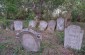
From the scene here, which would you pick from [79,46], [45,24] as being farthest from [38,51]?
[45,24]

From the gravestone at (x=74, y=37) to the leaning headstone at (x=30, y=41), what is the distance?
805 millimetres

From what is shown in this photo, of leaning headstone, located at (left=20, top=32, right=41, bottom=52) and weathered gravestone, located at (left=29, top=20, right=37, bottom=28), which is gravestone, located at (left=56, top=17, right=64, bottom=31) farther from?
leaning headstone, located at (left=20, top=32, right=41, bottom=52)

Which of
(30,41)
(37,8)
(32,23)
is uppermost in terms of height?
(37,8)

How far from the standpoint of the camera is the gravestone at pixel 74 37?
4.94 meters

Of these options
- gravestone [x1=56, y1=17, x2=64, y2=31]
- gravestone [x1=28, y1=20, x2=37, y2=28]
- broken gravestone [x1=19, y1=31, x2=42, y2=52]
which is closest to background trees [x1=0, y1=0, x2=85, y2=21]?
gravestone [x1=28, y1=20, x2=37, y2=28]

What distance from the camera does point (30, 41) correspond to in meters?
5.00

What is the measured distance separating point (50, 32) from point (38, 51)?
1789 millimetres

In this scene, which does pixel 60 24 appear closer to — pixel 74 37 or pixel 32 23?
pixel 32 23

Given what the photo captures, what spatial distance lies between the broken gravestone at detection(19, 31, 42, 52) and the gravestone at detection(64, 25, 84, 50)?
2.61 feet

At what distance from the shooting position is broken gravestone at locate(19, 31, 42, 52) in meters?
4.93

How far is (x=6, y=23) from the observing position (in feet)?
23.7

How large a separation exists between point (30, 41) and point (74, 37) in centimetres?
121

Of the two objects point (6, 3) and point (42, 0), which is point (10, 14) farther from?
point (42, 0)

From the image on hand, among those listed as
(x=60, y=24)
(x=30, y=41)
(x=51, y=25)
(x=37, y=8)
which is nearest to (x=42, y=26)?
(x=51, y=25)
